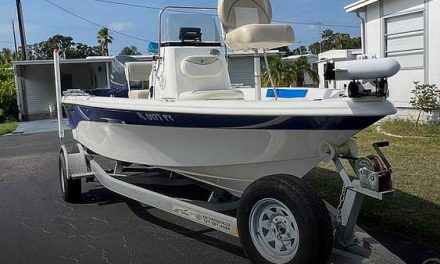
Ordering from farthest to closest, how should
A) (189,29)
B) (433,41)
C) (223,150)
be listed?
(433,41) < (189,29) < (223,150)

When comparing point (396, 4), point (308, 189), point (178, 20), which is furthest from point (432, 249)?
point (396, 4)

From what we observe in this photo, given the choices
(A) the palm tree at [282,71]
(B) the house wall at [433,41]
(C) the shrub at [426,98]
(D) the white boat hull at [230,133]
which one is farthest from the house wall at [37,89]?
(D) the white boat hull at [230,133]

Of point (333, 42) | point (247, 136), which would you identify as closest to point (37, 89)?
point (247, 136)

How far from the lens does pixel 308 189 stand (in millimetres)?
3457

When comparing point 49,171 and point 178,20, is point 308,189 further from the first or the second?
point 49,171

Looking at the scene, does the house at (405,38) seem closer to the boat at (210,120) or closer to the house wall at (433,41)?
the house wall at (433,41)

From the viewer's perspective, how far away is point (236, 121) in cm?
394

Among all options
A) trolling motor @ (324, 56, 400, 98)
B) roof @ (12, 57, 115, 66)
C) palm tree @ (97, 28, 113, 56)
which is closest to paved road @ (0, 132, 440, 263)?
trolling motor @ (324, 56, 400, 98)

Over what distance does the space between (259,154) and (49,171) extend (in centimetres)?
654

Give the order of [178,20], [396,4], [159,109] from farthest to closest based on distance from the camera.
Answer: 1. [396,4]
2. [178,20]
3. [159,109]

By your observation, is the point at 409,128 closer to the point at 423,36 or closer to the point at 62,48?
the point at 423,36

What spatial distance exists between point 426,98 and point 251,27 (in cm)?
758

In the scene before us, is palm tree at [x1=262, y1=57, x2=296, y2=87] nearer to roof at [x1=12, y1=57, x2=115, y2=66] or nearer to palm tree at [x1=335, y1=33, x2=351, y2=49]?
roof at [x1=12, y1=57, x2=115, y2=66]

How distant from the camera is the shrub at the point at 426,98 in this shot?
35.4ft
